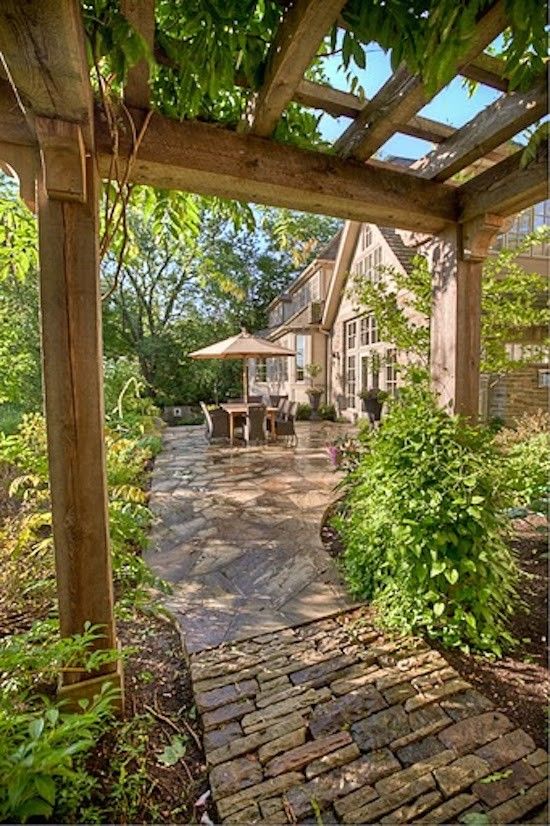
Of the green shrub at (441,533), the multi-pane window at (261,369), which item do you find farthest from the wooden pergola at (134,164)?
the multi-pane window at (261,369)

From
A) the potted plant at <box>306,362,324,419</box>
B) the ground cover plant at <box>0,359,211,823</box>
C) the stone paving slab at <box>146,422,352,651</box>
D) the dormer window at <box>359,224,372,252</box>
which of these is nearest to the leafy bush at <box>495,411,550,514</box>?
the stone paving slab at <box>146,422,352,651</box>

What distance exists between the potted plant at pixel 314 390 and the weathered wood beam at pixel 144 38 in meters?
11.8

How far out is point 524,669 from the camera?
2.10 metres

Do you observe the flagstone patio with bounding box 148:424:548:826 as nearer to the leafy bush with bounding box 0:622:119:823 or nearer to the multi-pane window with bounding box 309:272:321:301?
the leafy bush with bounding box 0:622:119:823

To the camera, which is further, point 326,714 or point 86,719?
point 326,714

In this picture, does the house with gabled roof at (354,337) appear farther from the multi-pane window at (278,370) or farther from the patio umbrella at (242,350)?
the patio umbrella at (242,350)

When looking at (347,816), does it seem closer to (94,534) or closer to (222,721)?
(222,721)

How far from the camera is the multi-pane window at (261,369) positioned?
20.5 metres

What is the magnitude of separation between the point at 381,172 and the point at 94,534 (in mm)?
2436

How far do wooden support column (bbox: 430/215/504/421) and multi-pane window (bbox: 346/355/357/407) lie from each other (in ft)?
30.4

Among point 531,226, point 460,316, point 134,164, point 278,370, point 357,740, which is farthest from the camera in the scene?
point 278,370

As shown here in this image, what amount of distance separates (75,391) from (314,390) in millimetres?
12506

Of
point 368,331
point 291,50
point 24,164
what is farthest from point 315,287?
point 24,164

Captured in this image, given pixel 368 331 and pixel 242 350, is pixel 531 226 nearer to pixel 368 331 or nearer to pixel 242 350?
pixel 368 331
